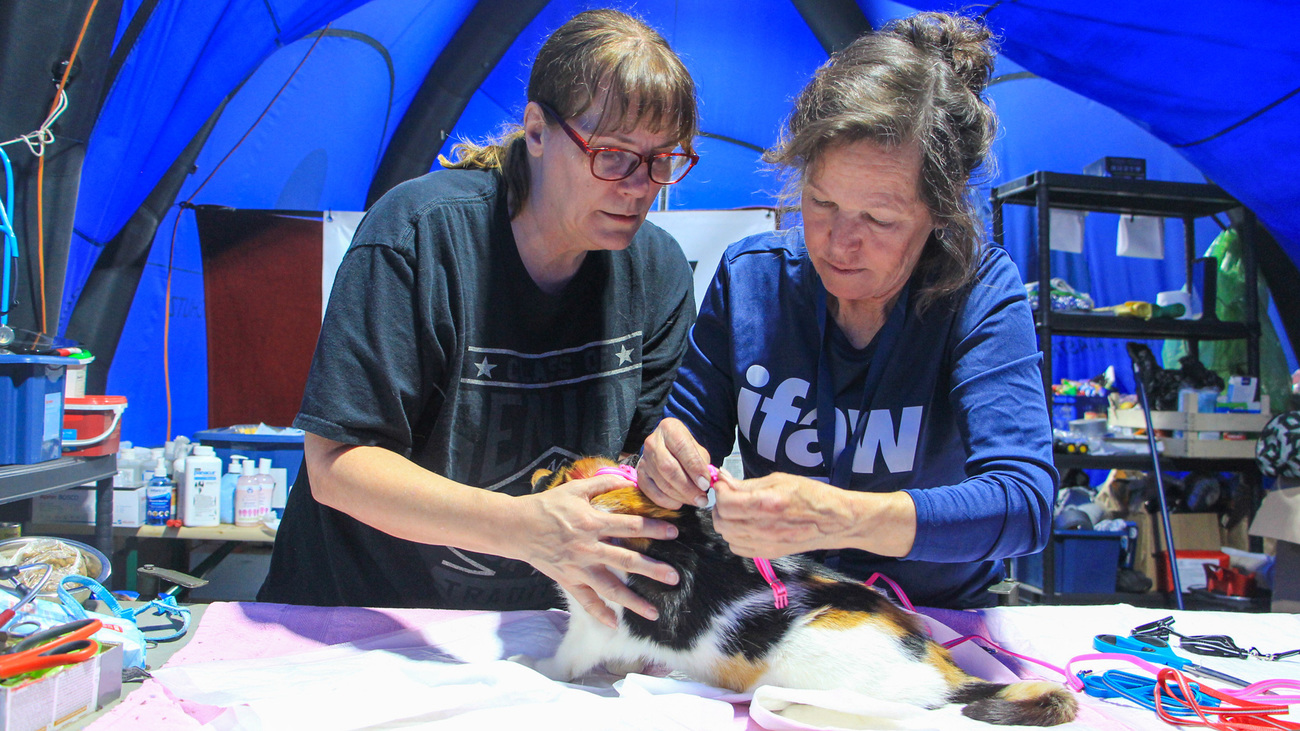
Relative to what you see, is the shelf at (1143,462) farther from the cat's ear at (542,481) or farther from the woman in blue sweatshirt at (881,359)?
the cat's ear at (542,481)

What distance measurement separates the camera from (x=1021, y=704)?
0.95 meters

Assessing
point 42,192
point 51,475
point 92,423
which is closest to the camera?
point 51,475

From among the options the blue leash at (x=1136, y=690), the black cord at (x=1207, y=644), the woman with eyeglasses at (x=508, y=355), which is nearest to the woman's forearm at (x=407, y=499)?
the woman with eyeglasses at (x=508, y=355)

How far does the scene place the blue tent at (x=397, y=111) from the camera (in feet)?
10.1

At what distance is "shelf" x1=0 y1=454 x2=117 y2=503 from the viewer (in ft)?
7.87

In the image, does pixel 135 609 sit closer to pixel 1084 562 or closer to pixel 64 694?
pixel 64 694

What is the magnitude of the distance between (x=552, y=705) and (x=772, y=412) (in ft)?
2.05

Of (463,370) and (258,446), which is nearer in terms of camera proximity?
(463,370)

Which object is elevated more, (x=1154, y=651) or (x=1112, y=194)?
(x=1112, y=194)

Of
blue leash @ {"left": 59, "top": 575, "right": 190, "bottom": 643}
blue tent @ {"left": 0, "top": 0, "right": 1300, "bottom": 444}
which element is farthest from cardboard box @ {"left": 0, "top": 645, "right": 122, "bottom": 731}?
blue tent @ {"left": 0, "top": 0, "right": 1300, "bottom": 444}

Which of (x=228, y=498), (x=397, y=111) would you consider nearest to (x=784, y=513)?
(x=228, y=498)

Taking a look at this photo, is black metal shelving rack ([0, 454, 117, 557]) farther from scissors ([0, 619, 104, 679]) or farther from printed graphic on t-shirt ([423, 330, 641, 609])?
Result: scissors ([0, 619, 104, 679])

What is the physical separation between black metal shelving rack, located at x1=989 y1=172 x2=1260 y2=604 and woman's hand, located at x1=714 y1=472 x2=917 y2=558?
3162mm

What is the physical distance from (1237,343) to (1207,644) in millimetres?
3718
